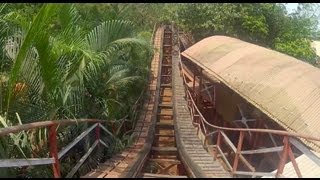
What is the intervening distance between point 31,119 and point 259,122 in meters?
5.89

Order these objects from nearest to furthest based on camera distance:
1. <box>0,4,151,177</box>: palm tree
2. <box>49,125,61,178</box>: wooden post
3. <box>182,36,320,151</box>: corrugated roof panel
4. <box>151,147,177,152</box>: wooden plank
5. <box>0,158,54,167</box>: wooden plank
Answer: <box>0,158,54,167</box>: wooden plank → <box>49,125,61,178</box>: wooden post → <box>0,4,151,177</box>: palm tree → <box>182,36,320,151</box>: corrugated roof panel → <box>151,147,177,152</box>: wooden plank

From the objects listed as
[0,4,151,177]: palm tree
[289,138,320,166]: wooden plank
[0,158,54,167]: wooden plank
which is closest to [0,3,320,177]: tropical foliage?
[0,4,151,177]: palm tree

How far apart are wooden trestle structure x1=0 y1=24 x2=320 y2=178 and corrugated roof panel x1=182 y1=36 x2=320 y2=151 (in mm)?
634

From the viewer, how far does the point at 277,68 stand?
346 inches

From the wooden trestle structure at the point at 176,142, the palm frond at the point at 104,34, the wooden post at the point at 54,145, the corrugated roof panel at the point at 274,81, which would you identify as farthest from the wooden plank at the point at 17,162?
the corrugated roof panel at the point at 274,81

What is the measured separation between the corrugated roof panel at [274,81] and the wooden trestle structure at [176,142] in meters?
0.63

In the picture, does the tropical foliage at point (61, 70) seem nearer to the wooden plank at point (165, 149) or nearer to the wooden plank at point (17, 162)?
the wooden plank at point (17, 162)

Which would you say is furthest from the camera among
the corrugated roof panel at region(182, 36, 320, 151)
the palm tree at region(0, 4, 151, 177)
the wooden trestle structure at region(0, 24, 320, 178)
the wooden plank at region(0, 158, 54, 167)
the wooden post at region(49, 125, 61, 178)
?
the corrugated roof panel at region(182, 36, 320, 151)

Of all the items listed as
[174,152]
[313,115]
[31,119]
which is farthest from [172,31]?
[31,119]

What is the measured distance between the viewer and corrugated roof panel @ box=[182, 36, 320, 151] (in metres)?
6.71

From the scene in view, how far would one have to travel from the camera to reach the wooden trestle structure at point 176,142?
15.3 feet

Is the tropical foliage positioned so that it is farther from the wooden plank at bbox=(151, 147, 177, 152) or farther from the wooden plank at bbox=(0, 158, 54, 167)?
the wooden plank at bbox=(151, 147, 177, 152)

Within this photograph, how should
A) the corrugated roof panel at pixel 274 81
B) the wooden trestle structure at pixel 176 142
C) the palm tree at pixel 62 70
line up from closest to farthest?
the palm tree at pixel 62 70 → the wooden trestle structure at pixel 176 142 → the corrugated roof panel at pixel 274 81

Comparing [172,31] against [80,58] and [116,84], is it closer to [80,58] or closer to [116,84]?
[116,84]
